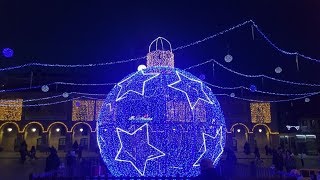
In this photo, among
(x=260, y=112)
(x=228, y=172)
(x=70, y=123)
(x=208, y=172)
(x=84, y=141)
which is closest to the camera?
(x=208, y=172)

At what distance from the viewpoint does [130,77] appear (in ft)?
34.1

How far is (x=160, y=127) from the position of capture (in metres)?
9.17

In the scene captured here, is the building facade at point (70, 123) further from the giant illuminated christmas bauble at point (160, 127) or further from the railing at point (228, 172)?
the giant illuminated christmas bauble at point (160, 127)

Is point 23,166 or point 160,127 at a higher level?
point 160,127

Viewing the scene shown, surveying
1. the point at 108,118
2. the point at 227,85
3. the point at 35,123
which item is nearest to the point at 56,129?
the point at 35,123

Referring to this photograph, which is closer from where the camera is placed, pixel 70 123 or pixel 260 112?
pixel 70 123

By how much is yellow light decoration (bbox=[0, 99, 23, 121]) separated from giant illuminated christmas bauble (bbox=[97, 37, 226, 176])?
28.7 metres

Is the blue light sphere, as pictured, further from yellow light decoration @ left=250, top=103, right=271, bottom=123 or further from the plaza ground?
yellow light decoration @ left=250, top=103, right=271, bottom=123

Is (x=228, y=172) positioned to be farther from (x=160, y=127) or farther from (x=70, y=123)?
(x=70, y=123)

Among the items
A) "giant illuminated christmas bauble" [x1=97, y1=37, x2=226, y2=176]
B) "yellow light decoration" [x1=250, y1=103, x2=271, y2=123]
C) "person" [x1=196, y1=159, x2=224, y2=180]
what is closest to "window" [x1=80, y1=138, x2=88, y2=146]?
"yellow light decoration" [x1=250, y1=103, x2=271, y2=123]

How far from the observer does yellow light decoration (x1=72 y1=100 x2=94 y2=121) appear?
36781 mm

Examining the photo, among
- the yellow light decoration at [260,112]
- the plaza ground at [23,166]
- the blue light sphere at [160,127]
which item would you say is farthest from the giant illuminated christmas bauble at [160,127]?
the yellow light decoration at [260,112]

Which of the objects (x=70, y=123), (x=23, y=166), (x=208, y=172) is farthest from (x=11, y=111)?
(x=208, y=172)

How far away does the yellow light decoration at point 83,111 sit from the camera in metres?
36.8
